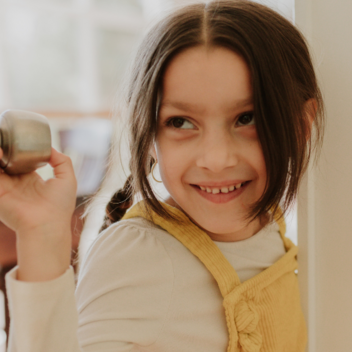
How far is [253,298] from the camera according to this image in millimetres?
698

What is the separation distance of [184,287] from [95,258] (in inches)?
5.9

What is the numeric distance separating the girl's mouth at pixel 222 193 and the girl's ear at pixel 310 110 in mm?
140

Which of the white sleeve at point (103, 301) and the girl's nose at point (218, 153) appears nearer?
the white sleeve at point (103, 301)

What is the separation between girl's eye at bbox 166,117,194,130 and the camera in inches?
26.1

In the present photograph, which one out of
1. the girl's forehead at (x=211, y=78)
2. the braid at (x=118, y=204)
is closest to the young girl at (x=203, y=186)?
the girl's forehead at (x=211, y=78)

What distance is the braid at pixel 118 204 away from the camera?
847 millimetres

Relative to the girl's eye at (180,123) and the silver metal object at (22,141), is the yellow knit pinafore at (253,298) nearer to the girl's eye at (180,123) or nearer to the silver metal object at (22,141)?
the girl's eye at (180,123)

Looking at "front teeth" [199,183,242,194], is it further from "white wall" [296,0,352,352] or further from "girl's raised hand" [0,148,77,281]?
"girl's raised hand" [0,148,77,281]

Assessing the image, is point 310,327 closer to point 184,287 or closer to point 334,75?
point 184,287

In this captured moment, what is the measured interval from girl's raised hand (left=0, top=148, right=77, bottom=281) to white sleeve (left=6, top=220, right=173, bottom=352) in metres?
0.02

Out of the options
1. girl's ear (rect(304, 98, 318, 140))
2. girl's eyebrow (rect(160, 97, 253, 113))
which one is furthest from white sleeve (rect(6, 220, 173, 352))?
girl's ear (rect(304, 98, 318, 140))

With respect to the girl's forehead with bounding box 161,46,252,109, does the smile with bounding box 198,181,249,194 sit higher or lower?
lower

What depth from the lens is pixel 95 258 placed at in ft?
2.06

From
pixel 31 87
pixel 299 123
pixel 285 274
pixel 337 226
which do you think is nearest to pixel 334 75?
pixel 299 123
